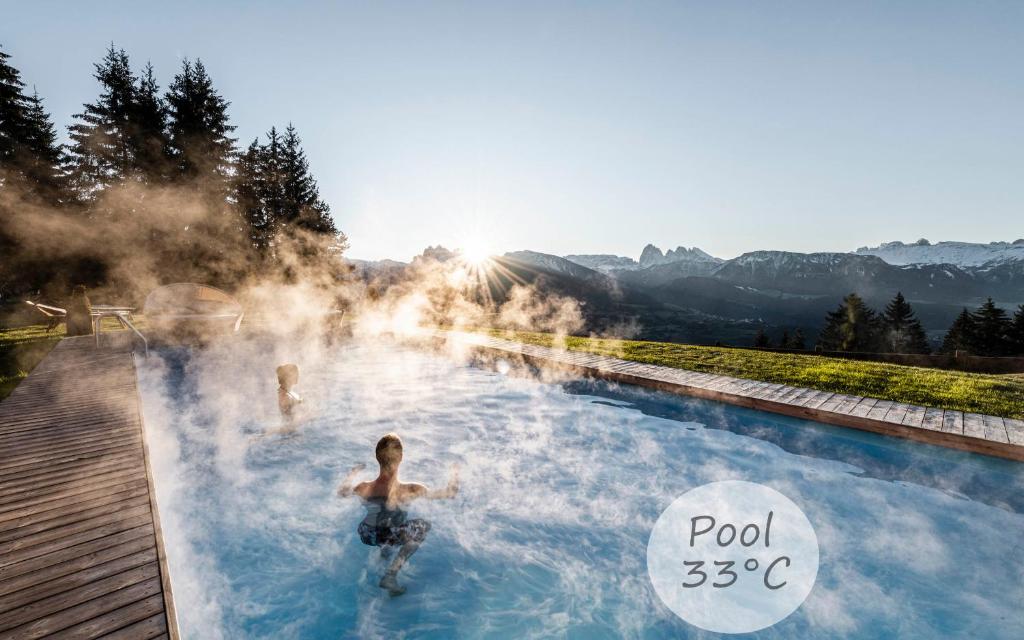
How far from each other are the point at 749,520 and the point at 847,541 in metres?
0.80

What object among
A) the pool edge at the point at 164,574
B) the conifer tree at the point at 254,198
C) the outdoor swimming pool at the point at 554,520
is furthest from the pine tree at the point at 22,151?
the pool edge at the point at 164,574

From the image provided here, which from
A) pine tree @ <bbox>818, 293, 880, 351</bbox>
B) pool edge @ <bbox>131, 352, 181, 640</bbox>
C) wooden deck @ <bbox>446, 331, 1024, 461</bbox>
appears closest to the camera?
pool edge @ <bbox>131, 352, 181, 640</bbox>

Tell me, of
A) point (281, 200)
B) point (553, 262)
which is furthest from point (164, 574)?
point (553, 262)

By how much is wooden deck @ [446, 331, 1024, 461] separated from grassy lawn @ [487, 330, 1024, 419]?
14.6 inches

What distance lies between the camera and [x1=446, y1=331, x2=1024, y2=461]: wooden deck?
4215mm

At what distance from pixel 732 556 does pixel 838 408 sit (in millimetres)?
2633

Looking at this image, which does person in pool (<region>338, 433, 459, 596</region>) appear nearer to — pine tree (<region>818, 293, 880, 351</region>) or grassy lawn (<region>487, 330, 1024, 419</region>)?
grassy lawn (<region>487, 330, 1024, 419</region>)

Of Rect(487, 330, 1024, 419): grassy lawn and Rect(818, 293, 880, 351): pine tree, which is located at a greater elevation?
Rect(487, 330, 1024, 419): grassy lawn

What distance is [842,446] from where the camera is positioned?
16.2ft

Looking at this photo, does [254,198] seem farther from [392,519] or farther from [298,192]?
[392,519]

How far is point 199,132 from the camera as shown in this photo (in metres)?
21.0

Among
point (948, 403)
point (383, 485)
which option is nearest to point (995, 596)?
point (948, 403)

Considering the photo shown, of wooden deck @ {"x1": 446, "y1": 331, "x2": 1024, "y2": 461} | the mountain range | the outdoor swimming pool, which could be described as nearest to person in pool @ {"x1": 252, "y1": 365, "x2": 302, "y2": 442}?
the outdoor swimming pool

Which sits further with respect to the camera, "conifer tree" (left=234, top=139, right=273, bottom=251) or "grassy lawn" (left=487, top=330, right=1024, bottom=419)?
"conifer tree" (left=234, top=139, right=273, bottom=251)
